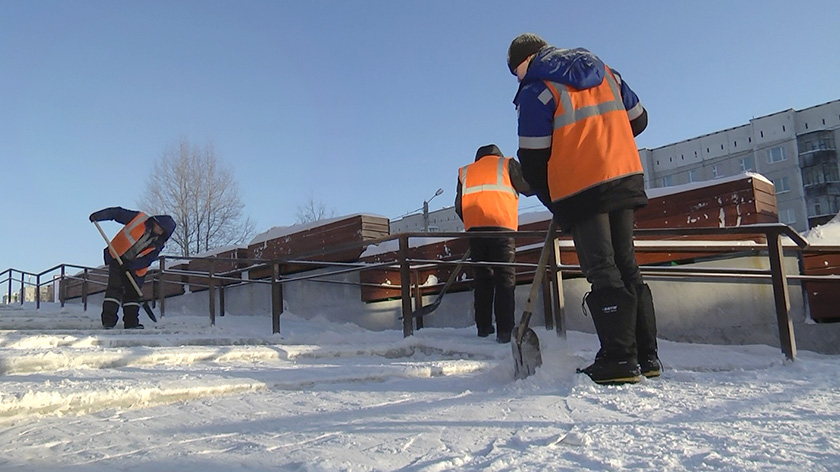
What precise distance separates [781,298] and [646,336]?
1.29 meters

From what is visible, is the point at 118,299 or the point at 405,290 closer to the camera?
the point at 405,290

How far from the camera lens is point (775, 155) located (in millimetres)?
47031

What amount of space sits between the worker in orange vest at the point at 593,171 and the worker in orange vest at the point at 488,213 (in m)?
2.28

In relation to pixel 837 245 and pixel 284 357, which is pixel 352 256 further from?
pixel 837 245

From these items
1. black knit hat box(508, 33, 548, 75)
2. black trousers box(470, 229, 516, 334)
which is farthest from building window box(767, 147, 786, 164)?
black knit hat box(508, 33, 548, 75)

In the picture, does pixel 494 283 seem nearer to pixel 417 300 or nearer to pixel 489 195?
pixel 489 195

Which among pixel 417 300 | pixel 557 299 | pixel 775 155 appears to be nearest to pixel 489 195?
pixel 557 299

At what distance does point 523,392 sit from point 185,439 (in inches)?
52.7

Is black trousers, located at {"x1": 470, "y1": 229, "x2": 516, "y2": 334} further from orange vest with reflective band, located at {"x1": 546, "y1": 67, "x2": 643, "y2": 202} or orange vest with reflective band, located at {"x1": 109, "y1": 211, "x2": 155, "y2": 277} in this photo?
orange vest with reflective band, located at {"x1": 109, "y1": 211, "x2": 155, "y2": 277}

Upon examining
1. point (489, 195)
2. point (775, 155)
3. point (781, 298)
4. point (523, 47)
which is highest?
point (775, 155)

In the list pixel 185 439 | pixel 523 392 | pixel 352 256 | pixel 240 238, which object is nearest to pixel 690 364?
pixel 523 392

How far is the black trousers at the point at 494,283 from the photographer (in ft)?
16.9

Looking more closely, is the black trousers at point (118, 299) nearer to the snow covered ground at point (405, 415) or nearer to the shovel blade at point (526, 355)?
the snow covered ground at point (405, 415)

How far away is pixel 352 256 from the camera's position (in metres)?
8.77
